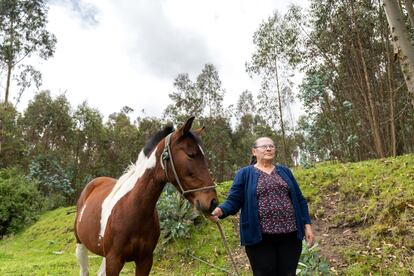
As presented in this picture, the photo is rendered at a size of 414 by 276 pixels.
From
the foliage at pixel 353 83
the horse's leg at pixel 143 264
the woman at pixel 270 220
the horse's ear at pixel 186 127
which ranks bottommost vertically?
the horse's leg at pixel 143 264

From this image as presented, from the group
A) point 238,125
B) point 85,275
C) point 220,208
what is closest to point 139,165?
point 220,208

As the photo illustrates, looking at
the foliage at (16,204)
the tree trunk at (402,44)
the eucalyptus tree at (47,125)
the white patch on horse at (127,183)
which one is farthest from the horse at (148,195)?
the eucalyptus tree at (47,125)

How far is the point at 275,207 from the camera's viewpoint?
2754mm

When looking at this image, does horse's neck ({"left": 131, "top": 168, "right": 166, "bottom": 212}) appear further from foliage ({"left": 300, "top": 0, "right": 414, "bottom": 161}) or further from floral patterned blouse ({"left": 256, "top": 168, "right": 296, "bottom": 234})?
foliage ({"left": 300, "top": 0, "right": 414, "bottom": 161})

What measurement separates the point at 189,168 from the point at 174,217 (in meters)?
4.79

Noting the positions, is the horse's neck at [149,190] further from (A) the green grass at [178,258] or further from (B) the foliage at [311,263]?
(A) the green grass at [178,258]

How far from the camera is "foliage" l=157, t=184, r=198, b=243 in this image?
279 inches

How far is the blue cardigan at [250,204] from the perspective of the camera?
109 inches

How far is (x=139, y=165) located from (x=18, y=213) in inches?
547

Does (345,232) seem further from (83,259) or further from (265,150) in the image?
(83,259)

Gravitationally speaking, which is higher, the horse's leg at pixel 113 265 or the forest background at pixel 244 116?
the forest background at pixel 244 116

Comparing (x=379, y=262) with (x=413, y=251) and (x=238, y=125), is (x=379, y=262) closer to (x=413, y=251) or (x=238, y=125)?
(x=413, y=251)

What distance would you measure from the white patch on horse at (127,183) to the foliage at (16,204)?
1295cm

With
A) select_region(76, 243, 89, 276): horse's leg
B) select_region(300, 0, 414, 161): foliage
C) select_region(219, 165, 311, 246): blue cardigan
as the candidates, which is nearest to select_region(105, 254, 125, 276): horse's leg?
select_region(219, 165, 311, 246): blue cardigan
